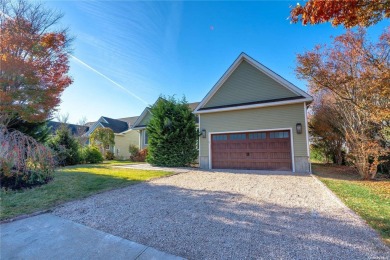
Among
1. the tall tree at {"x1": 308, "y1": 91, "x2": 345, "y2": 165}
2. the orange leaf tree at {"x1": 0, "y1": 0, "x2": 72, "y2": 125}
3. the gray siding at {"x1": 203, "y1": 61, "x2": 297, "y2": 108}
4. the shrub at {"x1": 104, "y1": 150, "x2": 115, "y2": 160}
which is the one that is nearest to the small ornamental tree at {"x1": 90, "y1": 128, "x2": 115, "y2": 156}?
the shrub at {"x1": 104, "y1": 150, "x2": 115, "y2": 160}

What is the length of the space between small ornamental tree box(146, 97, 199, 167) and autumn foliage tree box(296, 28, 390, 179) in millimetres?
7181

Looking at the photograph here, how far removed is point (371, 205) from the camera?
4531 mm

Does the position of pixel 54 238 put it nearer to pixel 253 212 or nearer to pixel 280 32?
pixel 253 212

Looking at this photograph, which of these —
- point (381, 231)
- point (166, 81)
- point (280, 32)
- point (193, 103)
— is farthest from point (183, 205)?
point (193, 103)

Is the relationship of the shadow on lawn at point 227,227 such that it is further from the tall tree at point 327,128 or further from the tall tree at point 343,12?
the tall tree at point 327,128

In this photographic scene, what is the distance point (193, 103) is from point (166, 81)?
6.48 m

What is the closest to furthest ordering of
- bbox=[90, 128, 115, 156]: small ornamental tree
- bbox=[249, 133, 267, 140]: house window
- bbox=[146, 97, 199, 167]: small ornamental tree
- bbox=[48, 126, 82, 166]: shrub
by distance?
bbox=[249, 133, 267, 140]: house window, bbox=[146, 97, 199, 167]: small ornamental tree, bbox=[48, 126, 82, 166]: shrub, bbox=[90, 128, 115, 156]: small ornamental tree

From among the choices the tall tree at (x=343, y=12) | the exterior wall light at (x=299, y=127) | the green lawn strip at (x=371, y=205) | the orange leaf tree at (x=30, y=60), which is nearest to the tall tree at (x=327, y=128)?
the exterior wall light at (x=299, y=127)

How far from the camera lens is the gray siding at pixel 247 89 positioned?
1089cm

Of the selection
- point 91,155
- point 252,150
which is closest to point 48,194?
point 252,150

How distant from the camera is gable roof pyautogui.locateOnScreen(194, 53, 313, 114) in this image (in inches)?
395

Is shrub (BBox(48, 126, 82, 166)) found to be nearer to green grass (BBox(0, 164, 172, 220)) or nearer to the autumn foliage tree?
green grass (BBox(0, 164, 172, 220))

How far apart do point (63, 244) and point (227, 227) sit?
2.74 m

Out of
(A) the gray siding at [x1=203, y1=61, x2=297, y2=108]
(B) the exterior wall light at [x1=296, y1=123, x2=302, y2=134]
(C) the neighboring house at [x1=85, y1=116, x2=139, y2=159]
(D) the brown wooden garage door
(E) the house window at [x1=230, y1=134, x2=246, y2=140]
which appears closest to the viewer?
(B) the exterior wall light at [x1=296, y1=123, x2=302, y2=134]
